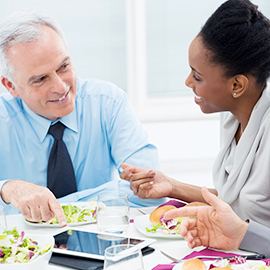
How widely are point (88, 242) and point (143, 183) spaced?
501mm

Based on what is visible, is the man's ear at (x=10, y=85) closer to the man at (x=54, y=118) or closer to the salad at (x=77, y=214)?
the man at (x=54, y=118)

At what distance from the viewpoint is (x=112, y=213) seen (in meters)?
1.20

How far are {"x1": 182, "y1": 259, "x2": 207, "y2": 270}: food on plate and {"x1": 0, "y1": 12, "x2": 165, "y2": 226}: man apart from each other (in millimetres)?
717

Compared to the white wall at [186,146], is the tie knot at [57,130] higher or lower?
higher

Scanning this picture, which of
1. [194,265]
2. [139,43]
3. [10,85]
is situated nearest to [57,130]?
[10,85]

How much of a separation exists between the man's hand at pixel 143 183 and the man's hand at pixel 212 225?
0.40 meters

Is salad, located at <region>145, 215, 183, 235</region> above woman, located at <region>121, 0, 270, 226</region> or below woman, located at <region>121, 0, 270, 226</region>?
below

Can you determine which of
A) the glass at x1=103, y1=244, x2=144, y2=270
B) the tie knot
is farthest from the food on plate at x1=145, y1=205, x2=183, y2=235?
the tie knot

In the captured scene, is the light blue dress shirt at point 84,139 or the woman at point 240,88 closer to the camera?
the woman at point 240,88

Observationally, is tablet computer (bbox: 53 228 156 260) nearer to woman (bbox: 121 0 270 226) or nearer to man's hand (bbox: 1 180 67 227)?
man's hand (bbox: 1 180 67 227)

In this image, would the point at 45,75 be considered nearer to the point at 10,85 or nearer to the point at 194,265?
the point at 10,85

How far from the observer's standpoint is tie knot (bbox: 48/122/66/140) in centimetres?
187

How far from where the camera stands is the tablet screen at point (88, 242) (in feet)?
3.41

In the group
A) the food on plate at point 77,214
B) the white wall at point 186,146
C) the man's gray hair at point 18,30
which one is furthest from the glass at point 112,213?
the white wall at point 186,146
